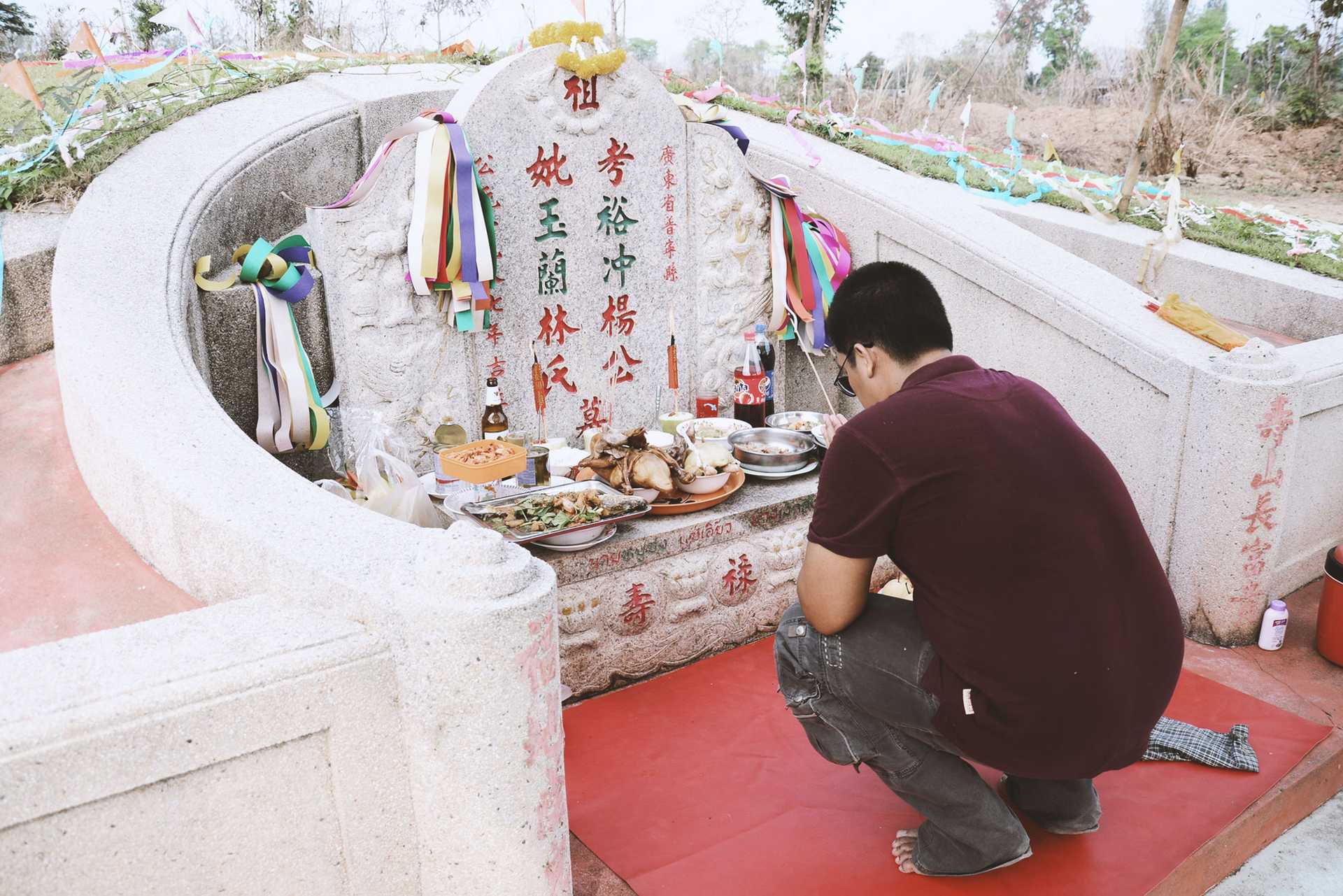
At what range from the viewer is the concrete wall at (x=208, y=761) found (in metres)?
1.50

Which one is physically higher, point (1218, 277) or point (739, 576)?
point (1218, 277)

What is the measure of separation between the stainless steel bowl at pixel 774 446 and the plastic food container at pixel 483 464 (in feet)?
2.95

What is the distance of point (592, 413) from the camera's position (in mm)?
4309

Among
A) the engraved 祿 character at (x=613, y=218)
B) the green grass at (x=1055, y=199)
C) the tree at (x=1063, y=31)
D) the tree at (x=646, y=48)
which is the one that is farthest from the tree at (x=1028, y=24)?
the engraved 祿 character at (x=613, y=218)

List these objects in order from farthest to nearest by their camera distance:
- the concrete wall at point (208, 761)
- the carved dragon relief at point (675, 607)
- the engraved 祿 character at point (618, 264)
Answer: the engraved 祿 character at point (618, 264) < the carved dragon relief at point (675, 607) < the concrete wall at point (208, 761)

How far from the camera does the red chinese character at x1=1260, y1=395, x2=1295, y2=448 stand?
334 centimetres

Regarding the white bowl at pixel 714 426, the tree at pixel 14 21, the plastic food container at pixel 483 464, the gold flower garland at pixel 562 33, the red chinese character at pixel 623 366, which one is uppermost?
the tree at pixel 14 21

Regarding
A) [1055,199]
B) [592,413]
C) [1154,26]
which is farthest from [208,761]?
[1154,26]

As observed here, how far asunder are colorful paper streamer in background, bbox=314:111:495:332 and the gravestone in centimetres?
5

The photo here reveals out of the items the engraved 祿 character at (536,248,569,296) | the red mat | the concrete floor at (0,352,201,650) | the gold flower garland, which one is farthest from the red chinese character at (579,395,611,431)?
the concrete floor at (0,352,201,650)

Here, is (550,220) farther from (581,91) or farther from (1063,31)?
(1063,31)

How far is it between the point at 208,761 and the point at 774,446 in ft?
9.00

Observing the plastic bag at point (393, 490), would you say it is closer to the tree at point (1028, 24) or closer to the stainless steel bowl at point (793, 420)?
the stainless steel bowl at point (793, 420)

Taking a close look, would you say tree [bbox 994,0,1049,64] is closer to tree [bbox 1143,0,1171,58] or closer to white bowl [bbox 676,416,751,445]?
tree [bbox 1143,0,1171,58]
